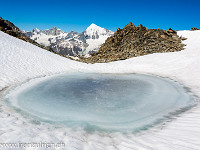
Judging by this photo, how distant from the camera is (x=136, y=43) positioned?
1427 inches

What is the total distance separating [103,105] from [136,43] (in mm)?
30537

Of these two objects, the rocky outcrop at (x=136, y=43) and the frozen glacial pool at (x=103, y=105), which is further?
the rocky outcrop at (x=136, y=43)

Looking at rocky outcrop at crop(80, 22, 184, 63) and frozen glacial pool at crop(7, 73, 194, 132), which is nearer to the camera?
frozen glacial pool at crop(7, 73, 194, 132)

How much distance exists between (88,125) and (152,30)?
3781cm

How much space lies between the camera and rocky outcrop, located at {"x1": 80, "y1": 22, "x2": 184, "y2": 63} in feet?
103

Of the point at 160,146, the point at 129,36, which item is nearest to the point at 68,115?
the point at 160,146

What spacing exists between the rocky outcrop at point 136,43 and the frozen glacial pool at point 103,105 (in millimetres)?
19693

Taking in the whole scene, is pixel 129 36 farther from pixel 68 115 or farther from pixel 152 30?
pixel 68 115

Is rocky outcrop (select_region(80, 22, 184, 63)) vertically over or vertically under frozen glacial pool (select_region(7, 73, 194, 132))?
over

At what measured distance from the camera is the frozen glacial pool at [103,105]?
6590 millimetres

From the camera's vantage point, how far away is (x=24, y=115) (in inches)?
279

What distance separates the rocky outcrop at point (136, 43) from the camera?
31375 mm

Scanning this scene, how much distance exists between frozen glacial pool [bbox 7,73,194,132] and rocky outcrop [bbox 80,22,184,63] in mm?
19693

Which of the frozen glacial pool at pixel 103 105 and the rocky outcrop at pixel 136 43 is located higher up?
the rocky outcrop at pixel 136 43
